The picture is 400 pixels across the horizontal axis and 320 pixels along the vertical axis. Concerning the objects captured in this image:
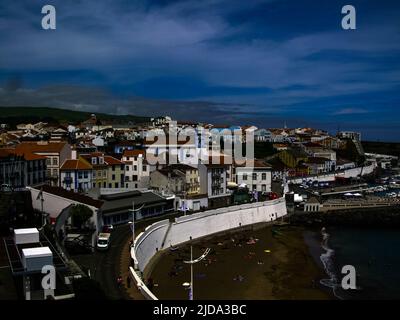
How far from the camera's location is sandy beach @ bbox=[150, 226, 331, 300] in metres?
20.5

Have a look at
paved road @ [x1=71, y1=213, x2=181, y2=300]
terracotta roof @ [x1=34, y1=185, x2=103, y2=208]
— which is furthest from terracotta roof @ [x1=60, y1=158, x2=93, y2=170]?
paved road @ [x1=71, y1=213, x2=181, y2=300]

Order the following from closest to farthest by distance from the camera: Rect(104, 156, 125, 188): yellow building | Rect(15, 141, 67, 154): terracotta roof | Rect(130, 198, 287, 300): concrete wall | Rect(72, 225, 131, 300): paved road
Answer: Rect(72, 225, 131, 300): paved road → Rect(130, 198, 287, 300): concrete wall → Rect(15, 141, 67, 154): terracotta roof → Rect(104, 156, 125, 188): yellow building

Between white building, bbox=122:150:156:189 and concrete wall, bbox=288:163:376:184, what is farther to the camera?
concrete wall, bbox=288:163:376:184

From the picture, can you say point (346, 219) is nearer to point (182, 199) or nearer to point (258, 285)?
point (182, 199)

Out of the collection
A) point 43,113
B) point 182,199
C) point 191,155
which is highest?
point 43,113

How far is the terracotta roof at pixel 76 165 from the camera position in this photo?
117 ft

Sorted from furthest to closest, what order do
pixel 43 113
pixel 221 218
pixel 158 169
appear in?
pixel 43 113 → pixel 158 169 → pixel 221 218

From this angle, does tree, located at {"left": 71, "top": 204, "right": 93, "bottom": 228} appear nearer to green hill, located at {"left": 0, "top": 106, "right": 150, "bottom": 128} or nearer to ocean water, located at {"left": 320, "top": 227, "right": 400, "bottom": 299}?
ocean water, located at {"left": 320, "top": 227, "right": 400, "bottom": 299}

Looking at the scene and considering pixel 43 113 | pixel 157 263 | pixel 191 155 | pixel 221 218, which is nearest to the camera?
pixel 157 263

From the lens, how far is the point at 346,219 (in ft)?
139

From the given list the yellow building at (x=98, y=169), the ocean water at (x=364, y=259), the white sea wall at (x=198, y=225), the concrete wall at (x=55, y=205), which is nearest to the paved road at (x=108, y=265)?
the white sea wall at (x=198, y=225)

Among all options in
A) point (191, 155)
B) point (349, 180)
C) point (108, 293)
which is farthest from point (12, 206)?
point (349, 180)

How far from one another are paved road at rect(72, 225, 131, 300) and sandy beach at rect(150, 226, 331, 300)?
6.95ft

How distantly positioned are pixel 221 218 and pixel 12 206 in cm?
1583
